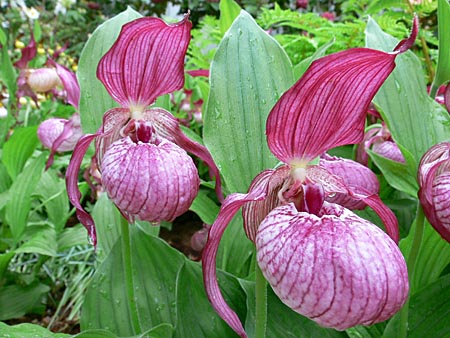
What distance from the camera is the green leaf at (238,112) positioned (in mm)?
766

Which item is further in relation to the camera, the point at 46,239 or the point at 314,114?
the point at 46,239

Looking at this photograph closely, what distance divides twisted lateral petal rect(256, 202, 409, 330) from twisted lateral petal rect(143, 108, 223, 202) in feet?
0.93

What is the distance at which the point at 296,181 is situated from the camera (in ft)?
2.07

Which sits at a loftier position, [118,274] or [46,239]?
[118,274]

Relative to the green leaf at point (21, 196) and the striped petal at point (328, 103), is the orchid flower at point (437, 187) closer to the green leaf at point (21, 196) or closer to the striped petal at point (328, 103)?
the striped petal at point (328, 103)

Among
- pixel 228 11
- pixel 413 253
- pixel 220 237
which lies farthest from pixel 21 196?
pixel 413 253

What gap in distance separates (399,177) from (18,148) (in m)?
1.16

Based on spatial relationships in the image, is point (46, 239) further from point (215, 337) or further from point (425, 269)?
point (425, 269)

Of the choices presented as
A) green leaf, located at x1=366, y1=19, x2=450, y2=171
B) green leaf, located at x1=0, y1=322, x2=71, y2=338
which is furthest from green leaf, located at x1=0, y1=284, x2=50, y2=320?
green leaf, located at x1=366, y1=19, x2=450, y2=171

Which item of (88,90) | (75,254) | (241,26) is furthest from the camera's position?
(75,254)

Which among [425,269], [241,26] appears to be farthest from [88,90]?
[425,269]

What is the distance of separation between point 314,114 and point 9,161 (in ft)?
4.33

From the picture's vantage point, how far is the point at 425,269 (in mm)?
939


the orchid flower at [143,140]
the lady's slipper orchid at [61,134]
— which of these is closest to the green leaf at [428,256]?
the orchid flower at [143,140]
